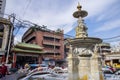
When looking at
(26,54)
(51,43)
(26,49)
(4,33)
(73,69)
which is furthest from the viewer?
(51,43)

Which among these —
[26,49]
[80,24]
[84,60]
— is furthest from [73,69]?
[26,49]

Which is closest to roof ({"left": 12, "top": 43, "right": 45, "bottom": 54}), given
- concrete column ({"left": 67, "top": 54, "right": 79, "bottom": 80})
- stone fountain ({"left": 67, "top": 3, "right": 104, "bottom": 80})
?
stone fountain ({"left": 67, "top": 3, "right": 104, "bottom": 80})

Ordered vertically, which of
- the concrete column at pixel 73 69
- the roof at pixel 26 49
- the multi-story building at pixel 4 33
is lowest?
the concrete column at pixel 73 69

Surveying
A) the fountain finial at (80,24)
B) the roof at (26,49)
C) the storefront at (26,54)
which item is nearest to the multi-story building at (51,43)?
the storefront at (26,54)

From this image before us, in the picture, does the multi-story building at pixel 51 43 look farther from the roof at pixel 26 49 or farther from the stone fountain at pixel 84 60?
the stone fountain at pixel 84 60

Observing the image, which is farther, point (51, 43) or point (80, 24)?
point (51, 43)

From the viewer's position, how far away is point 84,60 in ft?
27.5

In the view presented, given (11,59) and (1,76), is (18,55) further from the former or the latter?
(1,76)

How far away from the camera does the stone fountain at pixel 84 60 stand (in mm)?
8031

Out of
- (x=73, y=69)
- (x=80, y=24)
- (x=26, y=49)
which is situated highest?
(x=80, y=24)

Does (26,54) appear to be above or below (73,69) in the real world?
above

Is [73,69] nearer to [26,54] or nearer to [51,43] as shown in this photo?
[26,54]

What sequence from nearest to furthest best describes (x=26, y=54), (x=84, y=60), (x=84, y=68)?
(x=84, y=68) → (x=84, y=60) → (x=26, y=54)

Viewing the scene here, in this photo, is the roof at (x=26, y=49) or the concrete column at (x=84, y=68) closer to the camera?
the concrete column at (x=84, y=68)
